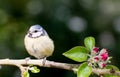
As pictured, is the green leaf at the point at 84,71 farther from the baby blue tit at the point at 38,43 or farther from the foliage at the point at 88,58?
the baby blue tit at the point at 38,43

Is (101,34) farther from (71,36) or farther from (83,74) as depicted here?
(83,74)

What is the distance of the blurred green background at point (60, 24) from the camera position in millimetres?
4047

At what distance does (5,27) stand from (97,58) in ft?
9.32

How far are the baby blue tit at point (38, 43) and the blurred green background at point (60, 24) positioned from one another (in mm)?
2008

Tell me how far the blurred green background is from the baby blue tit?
201 cm

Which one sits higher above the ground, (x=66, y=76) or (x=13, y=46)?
(x=13, y=46)

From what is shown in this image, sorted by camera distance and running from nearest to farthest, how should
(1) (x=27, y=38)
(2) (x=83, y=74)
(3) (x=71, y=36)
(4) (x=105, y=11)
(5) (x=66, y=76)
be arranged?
(2) (x=83, y=74) → (1) (x=27, y=38) → (5) (x=66, y=76) → (3) (x=71, y=36) → (4) (x=105, y=11)

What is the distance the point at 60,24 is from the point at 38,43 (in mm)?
2372

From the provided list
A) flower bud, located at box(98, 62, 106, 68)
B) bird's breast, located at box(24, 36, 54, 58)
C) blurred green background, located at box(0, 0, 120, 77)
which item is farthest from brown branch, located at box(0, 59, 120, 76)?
blurred green background, located at box(0, 0, 120, 77)

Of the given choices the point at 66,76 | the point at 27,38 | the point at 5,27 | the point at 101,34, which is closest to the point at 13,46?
the point at 5,27

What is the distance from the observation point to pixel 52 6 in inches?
171

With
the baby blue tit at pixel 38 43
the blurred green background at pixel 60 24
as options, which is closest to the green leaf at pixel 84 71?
the baby blue tit at pixel 38 43

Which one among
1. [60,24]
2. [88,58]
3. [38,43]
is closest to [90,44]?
[88,58]

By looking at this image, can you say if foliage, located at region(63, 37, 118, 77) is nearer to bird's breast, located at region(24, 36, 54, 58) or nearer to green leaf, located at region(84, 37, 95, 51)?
green leaf, located at region(84, 37, 95, 51)
